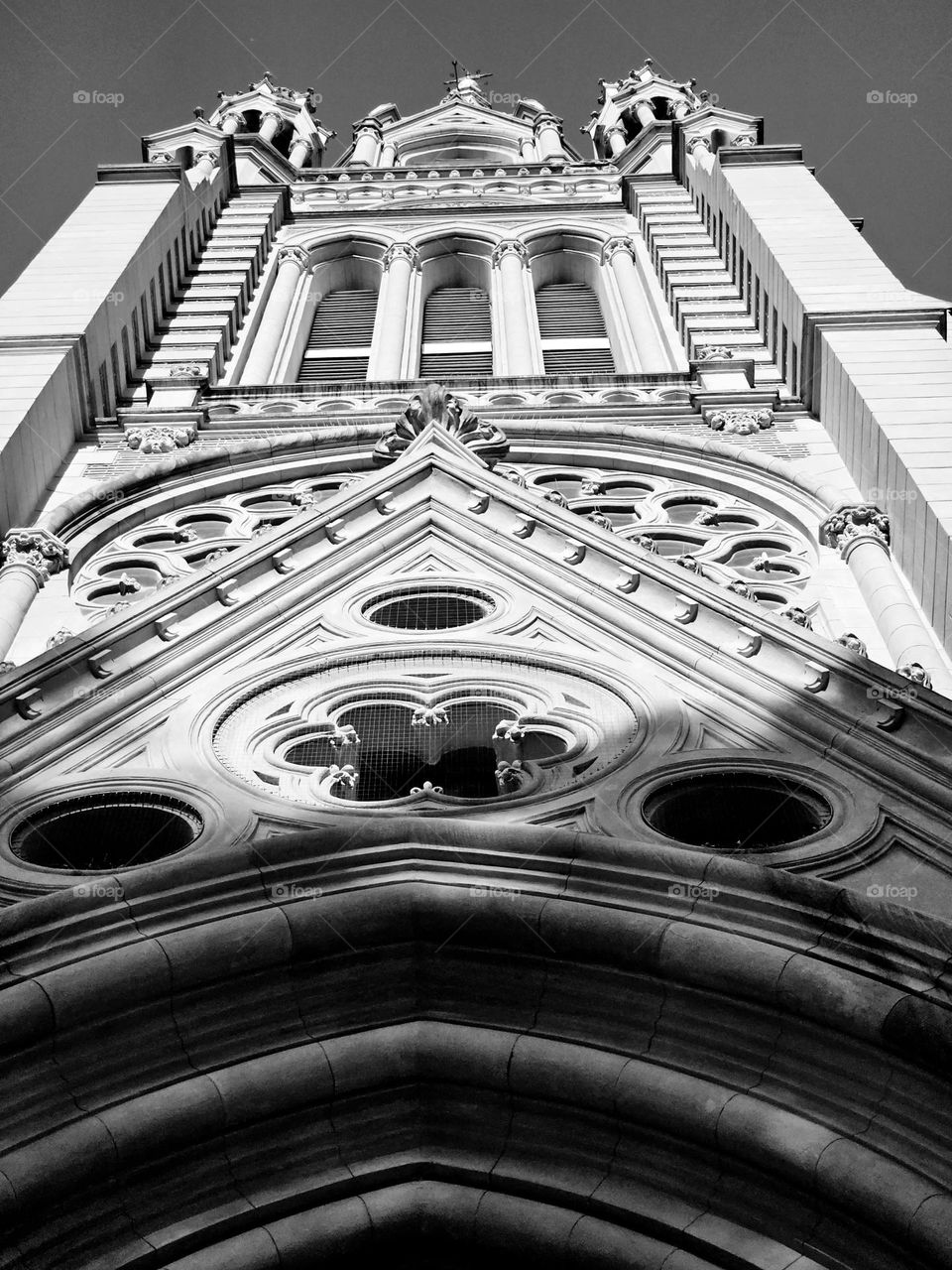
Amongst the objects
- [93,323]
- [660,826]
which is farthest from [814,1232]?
[93,323]

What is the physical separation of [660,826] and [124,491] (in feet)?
36.3

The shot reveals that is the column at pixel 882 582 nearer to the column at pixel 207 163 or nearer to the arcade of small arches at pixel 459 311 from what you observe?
the arcade of small arches at pixel 459 311

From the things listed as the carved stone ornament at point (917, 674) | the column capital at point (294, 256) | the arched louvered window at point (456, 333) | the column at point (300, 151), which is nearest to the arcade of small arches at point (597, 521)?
the carved stone ornament at point (917, 674)

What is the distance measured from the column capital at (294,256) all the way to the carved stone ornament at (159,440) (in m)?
10.3

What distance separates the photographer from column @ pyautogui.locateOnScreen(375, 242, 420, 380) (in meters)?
25.9

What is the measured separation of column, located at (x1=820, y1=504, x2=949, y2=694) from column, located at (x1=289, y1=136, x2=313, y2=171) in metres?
30.6

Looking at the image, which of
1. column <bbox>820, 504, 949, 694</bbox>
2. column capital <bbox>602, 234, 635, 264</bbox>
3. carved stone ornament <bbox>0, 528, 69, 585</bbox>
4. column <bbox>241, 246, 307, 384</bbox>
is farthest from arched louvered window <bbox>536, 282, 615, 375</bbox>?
carved stone ornament <bbox>0, 528, 69, 585</bbox>

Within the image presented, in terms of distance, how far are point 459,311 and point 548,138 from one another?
2165 cm

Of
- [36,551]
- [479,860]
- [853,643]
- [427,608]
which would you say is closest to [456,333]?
[36,551]

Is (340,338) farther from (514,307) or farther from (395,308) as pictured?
(514,307)

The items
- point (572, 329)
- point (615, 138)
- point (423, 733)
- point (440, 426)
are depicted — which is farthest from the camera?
point (615, 138)

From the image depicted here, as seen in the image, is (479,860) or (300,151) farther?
(300,151)

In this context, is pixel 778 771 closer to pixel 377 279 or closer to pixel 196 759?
pixel 196 759

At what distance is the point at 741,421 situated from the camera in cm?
2056
